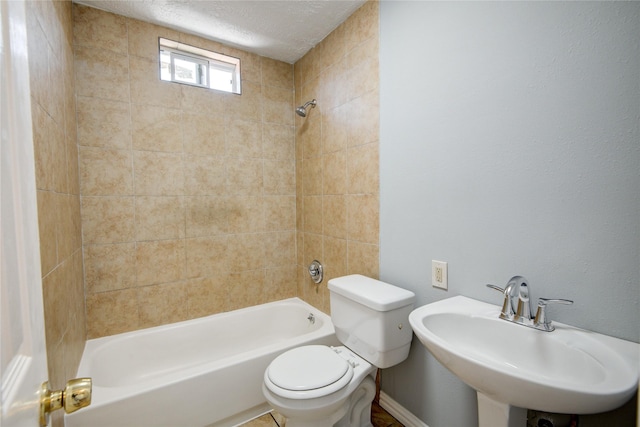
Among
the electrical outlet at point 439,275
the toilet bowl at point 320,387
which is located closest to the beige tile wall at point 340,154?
the electrical outlet at point 439,275

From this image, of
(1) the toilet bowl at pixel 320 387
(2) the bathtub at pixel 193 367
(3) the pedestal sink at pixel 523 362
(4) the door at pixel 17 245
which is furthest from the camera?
(2) the bathtub at pixel 193 367

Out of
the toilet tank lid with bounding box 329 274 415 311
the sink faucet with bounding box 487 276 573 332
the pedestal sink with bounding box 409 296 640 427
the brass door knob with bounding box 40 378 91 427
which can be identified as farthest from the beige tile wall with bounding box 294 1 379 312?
the brass door knob with bounding box 40 378 91 427

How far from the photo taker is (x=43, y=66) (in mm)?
1049

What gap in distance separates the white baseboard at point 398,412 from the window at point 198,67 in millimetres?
2363

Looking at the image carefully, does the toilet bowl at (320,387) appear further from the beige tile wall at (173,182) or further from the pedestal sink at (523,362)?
the beige tile wall at (173,182)

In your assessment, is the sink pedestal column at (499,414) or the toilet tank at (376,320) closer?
the sink pedestal column at (499,414)

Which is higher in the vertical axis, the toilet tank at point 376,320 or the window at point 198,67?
the window at point 198,67

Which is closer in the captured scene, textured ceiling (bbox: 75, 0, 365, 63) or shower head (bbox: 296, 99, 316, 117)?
textured ceiling (bbox: 75, 0, 365, 63)

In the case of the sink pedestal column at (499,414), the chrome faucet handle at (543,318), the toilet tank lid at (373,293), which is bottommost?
the sink pedestal column at (499,414)

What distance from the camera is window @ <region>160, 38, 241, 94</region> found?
1997 mm

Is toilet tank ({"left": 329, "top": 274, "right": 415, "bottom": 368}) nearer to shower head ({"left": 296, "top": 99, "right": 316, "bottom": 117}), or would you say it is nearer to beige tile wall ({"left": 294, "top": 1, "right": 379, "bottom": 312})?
beige tile wall ({"left": 294, "top": 1, "right": 379, "bottom": 312})

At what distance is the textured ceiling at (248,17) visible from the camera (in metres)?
1.71

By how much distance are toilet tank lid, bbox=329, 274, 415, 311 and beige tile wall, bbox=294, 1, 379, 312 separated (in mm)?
165

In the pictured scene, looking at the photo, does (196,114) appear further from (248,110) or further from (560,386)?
(560,386)
